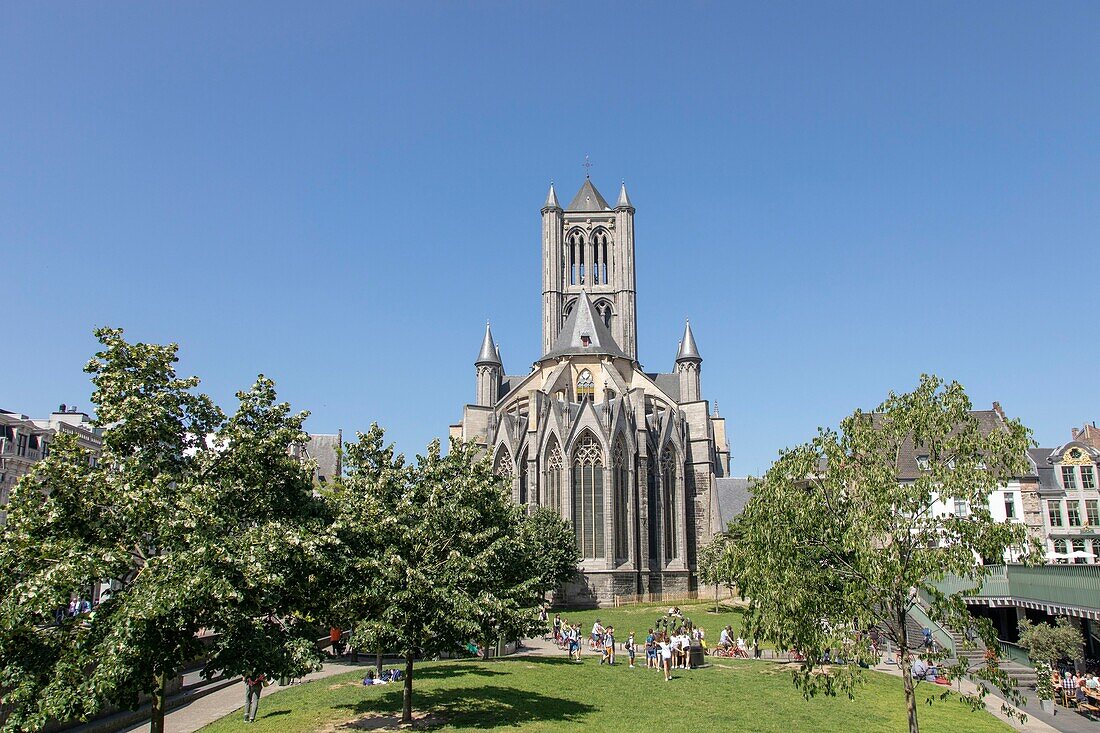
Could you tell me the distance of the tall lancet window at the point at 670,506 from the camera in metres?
61.7

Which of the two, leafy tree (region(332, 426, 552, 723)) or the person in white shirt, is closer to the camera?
leafy tree (region(332, 426, 552, 723))

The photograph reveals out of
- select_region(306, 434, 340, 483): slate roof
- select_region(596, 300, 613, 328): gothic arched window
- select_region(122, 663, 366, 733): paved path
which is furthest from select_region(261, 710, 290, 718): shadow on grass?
select_region(596, 300, 613, 328): gothic arched window

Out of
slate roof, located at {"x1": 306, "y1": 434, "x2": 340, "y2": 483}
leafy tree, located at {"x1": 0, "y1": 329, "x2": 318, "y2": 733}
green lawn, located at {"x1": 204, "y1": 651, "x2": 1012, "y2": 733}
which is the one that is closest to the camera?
leafy tree, located at {"x1": 0, "y1": 329, "x2": 318, "y2": 733}

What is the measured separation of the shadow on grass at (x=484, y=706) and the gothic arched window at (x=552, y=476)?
36.0 metres

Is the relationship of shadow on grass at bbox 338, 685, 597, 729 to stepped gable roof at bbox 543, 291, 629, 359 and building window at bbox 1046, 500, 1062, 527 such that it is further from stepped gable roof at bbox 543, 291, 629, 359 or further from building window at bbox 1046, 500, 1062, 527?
stepped gable roof at bbox 543, 291, 629, 359

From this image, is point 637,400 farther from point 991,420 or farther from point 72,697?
point 72,697

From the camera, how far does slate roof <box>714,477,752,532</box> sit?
64375 mm

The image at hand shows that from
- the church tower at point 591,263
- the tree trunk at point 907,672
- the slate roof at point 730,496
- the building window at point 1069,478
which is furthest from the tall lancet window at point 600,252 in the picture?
the tree trunk at point 907,672

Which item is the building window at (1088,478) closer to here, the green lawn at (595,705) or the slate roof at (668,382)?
the green lawn at (595,705)

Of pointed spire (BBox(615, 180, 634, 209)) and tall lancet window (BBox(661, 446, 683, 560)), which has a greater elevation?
pointed spire (BBox(615, 180, 634, 209))

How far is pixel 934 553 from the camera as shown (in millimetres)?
14094

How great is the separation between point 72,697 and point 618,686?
16.2 meters

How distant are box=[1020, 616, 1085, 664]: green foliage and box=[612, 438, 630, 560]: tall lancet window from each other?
3411 centimetres

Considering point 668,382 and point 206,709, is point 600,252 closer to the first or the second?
point 668,382
